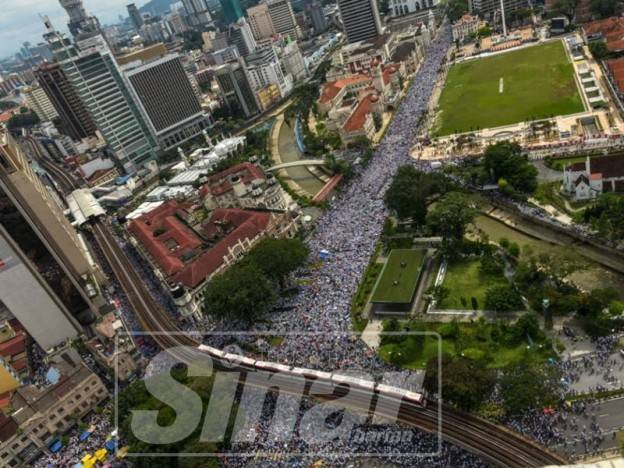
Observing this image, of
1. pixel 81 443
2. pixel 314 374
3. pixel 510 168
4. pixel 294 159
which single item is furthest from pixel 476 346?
pixel 294 159

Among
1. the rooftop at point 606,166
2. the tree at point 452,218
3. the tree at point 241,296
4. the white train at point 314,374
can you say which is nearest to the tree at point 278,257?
the tree at point 241,296

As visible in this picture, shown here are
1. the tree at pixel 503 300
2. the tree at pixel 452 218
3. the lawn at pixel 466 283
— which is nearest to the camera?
the tree at pixel 503 300

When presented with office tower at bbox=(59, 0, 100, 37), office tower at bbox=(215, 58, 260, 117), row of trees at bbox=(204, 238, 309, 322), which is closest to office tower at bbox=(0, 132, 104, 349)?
row of trees at bbox=(204, 238, 309, 322)

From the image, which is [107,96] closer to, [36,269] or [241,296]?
[36,269]

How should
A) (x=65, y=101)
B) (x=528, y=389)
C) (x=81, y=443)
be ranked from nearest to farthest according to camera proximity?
(x=528, y=389)
(x=81, y=443)
(x=65, y=101)

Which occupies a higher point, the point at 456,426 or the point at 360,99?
the point at 360,99

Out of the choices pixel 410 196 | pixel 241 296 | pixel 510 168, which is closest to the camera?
pixel 241 296

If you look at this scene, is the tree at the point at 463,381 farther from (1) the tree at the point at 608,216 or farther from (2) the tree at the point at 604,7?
(2) the tree at the point at 604,7
